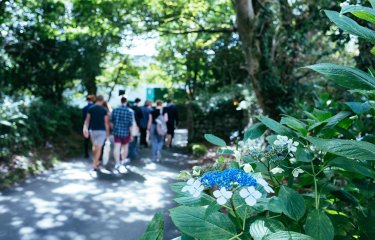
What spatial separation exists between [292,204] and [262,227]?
0.73 feet

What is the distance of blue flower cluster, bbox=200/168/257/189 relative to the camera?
50.6 inches

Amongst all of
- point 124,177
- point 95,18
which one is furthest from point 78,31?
point 124,177

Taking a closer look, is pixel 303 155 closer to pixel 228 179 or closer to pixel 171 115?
pixel 228 179

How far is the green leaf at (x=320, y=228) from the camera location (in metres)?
1.50

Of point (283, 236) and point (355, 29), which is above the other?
point (355, 29)

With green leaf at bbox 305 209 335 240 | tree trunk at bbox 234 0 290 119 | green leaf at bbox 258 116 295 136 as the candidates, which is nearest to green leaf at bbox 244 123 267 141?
green leaf at bbox 258 116 295 136

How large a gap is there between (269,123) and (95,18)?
10.9 m

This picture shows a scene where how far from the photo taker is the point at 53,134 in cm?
1323

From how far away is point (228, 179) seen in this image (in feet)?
4.26

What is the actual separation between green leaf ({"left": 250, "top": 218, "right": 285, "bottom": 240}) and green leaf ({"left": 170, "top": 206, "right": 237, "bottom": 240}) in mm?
81

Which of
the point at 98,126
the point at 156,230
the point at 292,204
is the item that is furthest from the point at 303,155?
the point at 98,126

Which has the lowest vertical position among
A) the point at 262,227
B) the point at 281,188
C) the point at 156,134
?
the point at 156,134

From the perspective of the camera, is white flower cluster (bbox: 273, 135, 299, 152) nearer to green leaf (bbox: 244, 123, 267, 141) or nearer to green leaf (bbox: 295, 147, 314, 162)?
green leaf (bbox: 295, 147, 314, 162)

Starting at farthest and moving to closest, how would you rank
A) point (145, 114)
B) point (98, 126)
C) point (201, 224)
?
point (145, 114)
point (98, 126)
point (201, 224)
